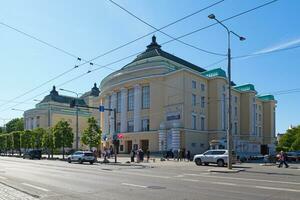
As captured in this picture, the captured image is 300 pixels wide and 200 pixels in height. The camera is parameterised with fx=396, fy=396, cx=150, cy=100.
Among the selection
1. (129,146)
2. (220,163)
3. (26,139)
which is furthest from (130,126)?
(220,163)

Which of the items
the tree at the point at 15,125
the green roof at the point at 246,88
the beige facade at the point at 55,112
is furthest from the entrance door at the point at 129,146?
the tree at the point at 15,125

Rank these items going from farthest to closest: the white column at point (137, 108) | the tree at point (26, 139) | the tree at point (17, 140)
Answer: the tree at point (17, 140) → the tree at point (26, 139) → the white column at point (137, 108)

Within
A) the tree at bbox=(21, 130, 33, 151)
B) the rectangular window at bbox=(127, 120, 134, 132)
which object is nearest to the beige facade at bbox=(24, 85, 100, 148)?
the tree at bbox=(21, 130, 33, 151)

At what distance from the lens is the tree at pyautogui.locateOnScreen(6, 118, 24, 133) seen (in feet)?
456

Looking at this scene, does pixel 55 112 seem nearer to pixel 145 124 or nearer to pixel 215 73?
pixel 145 124

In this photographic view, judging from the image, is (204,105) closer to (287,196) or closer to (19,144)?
(19,144)

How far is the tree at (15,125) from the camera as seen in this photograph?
456 ft

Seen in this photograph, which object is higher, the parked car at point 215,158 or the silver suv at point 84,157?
the parked car at point 215,158

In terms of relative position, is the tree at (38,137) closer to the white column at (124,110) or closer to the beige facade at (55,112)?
the white column at (124,110)

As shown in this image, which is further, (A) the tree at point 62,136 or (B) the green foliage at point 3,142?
(B) the green foliage at point 3,142

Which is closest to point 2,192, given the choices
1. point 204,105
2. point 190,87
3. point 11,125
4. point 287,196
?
point 287,196

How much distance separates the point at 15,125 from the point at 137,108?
269 feet

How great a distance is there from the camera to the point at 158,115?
236 feet

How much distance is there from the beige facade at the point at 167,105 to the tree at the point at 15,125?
64.6 meters
